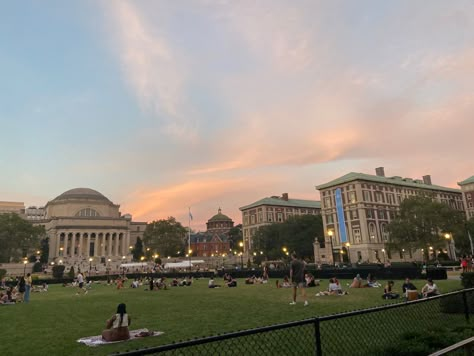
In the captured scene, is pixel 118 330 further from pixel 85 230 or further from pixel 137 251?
pixel 137 251

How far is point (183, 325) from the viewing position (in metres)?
13.4

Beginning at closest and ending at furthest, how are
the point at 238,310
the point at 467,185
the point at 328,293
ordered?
the point at 238,310
the point at 328,293
the point at 467,185

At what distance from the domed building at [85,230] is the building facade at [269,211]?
4338 centimetres

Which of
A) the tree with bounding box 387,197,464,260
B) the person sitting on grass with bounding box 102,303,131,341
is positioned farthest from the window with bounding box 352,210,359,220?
the person sitting on grass with bounding box 102,303,131,341

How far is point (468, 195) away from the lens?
103812 mm

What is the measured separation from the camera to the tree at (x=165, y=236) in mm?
110062

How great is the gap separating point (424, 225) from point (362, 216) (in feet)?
60.0

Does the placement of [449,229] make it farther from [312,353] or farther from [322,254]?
[312,353]

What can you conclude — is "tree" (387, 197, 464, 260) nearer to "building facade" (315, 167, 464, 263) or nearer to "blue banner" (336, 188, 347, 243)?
"blue banner" (336, 188, 347, 243)

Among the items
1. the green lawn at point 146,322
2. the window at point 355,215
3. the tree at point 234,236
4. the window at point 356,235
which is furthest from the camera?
the tree at point 234,236

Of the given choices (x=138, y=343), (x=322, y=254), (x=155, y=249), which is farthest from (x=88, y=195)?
(x=138, y=343)

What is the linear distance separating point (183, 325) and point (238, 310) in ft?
13.2

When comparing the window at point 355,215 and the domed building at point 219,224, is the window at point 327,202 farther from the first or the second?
the domed building at point 219,224

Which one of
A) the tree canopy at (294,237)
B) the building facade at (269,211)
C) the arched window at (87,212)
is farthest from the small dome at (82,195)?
the tree canopy at (294,237)
